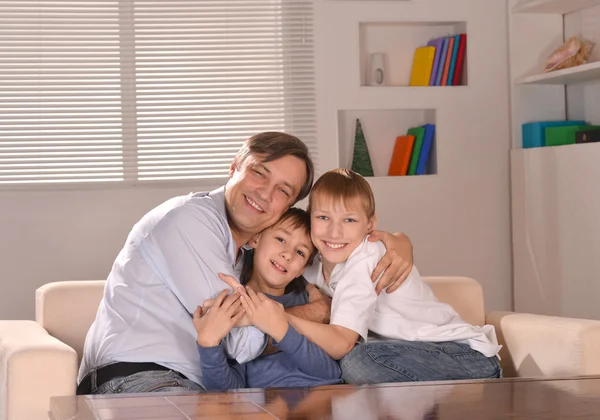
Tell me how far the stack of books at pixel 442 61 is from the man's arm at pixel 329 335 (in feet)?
10.1

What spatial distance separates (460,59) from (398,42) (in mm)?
383

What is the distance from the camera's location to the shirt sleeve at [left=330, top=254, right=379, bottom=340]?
92.0 inches

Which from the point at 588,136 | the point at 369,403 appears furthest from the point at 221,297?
the point at 588,136

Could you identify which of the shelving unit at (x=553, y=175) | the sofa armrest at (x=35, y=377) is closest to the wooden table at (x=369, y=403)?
the sofa armrest at (x=35, y=377)

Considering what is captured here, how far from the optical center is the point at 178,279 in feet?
7.37

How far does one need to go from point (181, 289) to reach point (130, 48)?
2.89 m

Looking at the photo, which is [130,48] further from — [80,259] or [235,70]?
[80,259]

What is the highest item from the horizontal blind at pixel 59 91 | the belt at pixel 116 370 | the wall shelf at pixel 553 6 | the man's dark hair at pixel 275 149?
the wall shelf at pixel 553 6

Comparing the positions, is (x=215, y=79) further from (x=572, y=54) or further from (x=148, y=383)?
(x=148, y=383)

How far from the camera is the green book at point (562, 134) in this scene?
481 cm

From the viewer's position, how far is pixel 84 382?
2299mm

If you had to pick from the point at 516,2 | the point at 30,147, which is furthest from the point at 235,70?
the point at 516,2

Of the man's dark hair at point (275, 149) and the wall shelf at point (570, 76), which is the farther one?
the wall shelf at point (570, 76)

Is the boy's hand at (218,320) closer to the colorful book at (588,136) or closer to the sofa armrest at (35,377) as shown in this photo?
the sofa armrest at (35,377)
